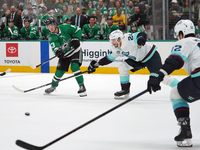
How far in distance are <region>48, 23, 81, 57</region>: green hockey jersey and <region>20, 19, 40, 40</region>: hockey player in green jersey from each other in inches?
135

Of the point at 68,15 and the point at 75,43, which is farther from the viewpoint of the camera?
the point at 68,15

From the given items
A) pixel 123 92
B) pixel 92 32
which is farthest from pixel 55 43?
pixel 92 32

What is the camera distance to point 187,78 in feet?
7.75

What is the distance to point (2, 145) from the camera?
2549mm

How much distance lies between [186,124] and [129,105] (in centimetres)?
186

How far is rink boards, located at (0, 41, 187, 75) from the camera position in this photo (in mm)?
7500

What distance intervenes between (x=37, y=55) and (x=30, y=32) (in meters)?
0.65

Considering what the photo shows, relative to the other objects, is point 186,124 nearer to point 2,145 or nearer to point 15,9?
point 2,145

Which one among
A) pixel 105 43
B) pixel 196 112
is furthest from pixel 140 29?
pixel 196 112

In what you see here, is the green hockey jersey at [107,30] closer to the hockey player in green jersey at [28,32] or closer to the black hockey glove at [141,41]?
the hockey player in green jersey at [28,32]

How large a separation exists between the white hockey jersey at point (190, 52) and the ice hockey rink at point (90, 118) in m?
0.54

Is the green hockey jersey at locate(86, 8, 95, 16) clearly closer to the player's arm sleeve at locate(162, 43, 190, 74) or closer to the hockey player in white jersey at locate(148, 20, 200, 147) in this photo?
the hockey player in white jersey at locate(148, 20, 200, 147)

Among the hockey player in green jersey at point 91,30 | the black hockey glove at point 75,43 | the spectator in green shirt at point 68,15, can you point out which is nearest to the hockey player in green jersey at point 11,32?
the spectator in green shirt at point 68,15

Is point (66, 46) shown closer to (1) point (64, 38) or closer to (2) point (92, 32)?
(1) point (64, 38)
